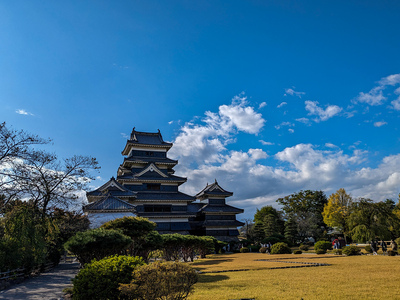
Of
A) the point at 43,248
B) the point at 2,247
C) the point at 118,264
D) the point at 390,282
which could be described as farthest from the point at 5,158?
the point at 390,282

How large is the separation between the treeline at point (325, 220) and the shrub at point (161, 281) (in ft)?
100.0

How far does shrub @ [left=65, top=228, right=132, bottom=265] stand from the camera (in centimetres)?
1399

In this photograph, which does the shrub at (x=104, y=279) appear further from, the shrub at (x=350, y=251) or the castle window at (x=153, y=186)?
the castle window at (x=153, y=186)

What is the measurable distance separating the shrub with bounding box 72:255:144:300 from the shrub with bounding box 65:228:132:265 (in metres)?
5.69

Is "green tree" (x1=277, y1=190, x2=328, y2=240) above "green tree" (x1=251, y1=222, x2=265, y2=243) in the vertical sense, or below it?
above

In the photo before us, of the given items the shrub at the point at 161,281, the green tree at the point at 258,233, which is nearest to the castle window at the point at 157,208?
Result: the green tree at the point at 258,233

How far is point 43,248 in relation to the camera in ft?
60.4

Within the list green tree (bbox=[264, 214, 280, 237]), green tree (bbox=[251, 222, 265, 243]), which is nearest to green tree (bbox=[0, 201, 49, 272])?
green tree (bbox=[251, 222, 265, 243])

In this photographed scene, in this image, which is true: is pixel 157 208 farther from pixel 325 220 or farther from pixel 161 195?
pixel 325 220

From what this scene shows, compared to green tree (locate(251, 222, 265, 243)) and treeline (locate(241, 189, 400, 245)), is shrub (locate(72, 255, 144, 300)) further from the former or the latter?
green tree (locate(251, 222, 265, 243))

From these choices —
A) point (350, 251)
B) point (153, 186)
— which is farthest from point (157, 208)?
point (350, 251)

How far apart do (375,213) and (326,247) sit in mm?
6650

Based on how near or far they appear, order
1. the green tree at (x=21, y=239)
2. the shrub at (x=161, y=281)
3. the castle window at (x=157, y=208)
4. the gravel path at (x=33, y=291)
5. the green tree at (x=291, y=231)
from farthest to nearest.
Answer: the green tree at (x=291, y=231) < the castle window at (x=157, y=208) < the green tree at (x=21, y=239) < the gravel path at (x=33, y=291) < the shrub at (x=161, y=281)

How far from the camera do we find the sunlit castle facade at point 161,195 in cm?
3872
